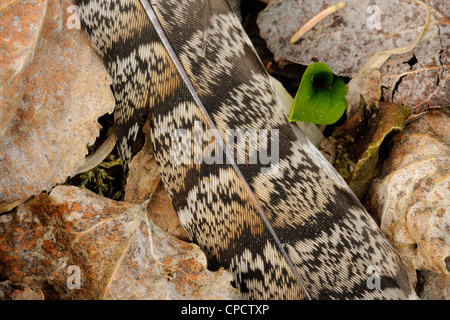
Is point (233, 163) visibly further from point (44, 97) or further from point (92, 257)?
point (44, 97)

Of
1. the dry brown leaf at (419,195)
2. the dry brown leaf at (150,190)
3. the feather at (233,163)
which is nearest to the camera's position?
the feather at (233,163)

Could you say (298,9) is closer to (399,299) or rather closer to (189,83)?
(189,83)

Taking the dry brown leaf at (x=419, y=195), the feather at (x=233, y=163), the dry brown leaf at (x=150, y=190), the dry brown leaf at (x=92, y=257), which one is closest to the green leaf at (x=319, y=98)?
the feather at (x=233, y=163)

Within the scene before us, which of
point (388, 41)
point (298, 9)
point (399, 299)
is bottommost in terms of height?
point (399, 299)

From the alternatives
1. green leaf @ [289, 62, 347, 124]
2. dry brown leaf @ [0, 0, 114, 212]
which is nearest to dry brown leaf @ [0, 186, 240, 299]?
dry brown leaf @ [0, 0, 114, 212]

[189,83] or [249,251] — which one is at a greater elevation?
[189,83]

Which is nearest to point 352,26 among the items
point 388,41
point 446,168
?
point 388,41

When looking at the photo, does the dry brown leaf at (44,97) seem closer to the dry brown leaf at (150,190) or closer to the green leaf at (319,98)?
the dry brown leaf at (150,190)

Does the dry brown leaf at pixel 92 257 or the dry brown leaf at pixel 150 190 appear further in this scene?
the dry brown leaf at pixel 150 190
